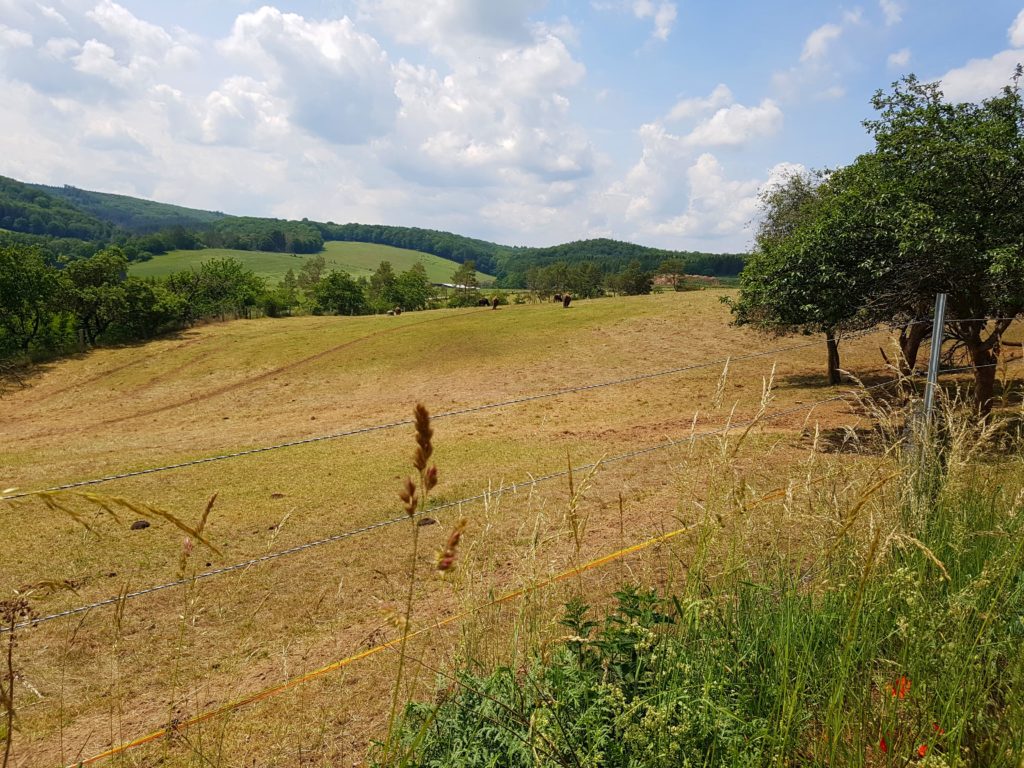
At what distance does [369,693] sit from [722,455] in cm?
376

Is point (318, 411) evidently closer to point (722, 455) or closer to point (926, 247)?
point (926, 247)

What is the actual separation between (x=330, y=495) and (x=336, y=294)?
221ft

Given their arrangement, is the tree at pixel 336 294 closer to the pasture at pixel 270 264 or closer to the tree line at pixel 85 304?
the tree line at pixel 85 304

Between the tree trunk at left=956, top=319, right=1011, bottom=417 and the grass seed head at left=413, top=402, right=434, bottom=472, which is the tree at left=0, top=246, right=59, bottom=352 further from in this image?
the tree trunk at left=956, top=319, right=1011, bottom=417

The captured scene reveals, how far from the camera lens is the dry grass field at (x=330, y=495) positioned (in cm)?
404

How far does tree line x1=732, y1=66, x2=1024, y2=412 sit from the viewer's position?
33.9 feet

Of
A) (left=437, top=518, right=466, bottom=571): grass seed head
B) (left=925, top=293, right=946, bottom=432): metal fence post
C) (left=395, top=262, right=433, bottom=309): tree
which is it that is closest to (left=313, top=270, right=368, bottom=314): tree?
(left=395, top=262, right=433, bottom=309): tree

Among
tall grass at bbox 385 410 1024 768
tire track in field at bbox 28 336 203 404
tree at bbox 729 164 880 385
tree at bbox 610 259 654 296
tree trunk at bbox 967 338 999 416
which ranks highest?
tree at bbox 610 259 654 296

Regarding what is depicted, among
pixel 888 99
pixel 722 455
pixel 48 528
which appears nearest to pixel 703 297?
pixel 888 99

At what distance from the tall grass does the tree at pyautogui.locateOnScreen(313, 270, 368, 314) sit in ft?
253

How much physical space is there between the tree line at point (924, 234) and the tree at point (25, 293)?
4692 centimetres

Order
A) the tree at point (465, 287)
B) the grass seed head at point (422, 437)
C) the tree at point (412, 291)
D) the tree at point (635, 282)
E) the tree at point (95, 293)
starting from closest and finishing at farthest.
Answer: the grass seed head at point (422, 437) → the tree at point (95, 293) → the tree at point (635, 282) → the tree at point (465, 287) → the tree at point (412, 291)

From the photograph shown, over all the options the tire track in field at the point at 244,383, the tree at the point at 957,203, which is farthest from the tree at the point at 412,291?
the tree at the point at 957,203

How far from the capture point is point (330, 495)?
513 inches
